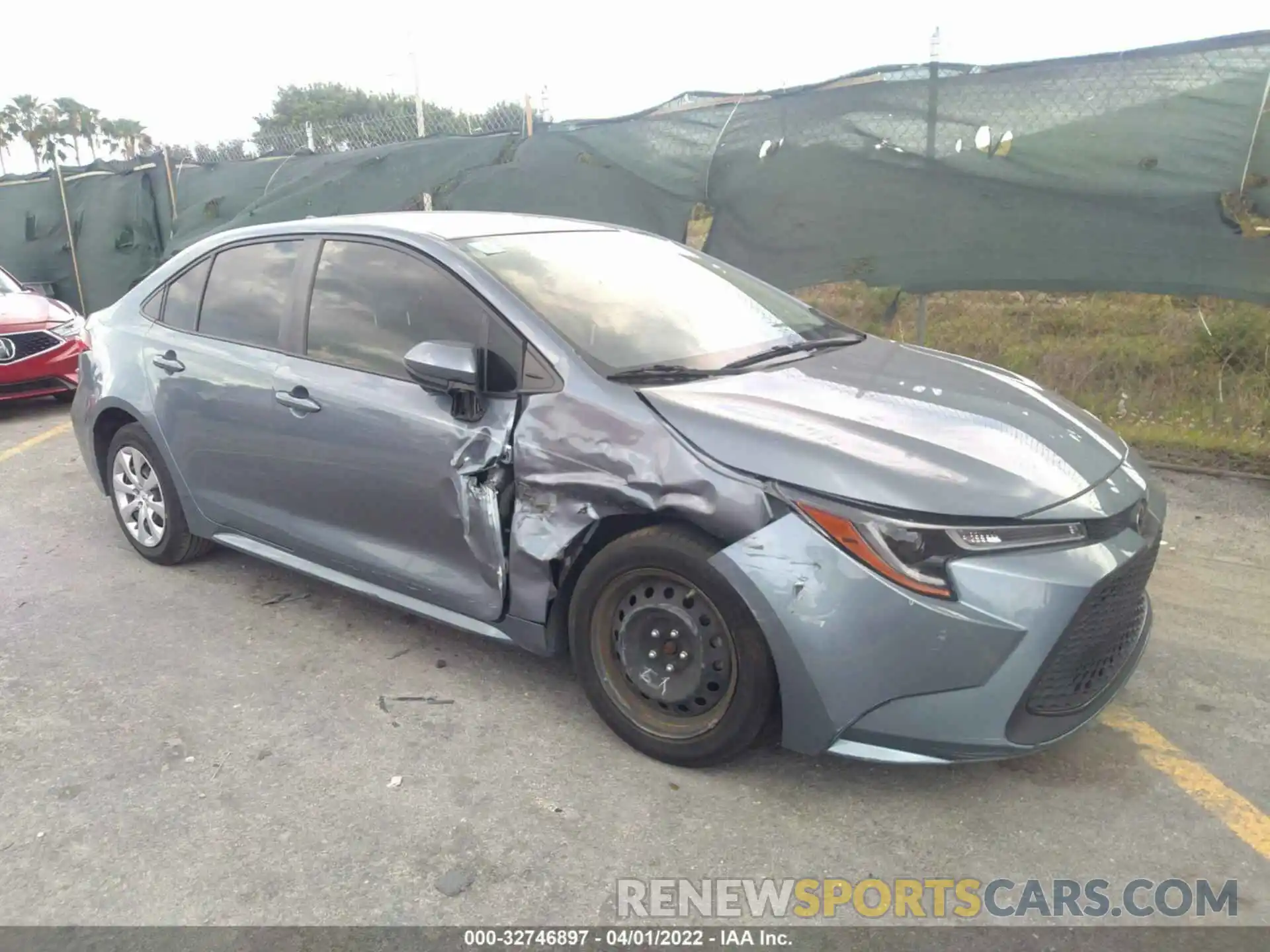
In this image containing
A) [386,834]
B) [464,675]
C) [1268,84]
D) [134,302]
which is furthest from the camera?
[1268,84]

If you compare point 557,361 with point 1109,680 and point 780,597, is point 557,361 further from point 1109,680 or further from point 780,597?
point 1109,680

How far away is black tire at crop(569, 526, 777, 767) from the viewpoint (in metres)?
2.61

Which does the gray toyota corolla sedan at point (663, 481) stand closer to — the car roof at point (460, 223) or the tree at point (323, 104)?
the car roof at point (460, 223)

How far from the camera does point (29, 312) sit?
26.1 feet

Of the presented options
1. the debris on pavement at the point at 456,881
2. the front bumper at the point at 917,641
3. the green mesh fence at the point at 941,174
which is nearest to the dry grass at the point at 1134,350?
the green mesh fence at the point at 941,174

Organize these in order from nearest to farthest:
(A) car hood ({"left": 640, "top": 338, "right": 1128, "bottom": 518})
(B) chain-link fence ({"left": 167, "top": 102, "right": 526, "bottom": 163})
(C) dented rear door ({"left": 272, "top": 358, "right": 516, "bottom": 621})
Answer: (A) car hood ({"left": 640, "top": 338, "right": 1128, "bottom": 518}) < (C) dented rear door ({"left": 272, "top": 358, "right": 516, "bottom": 621}) < (B) chain-link fence ({"left": 167, "top": 102, "right": 526, "bottom": 163})

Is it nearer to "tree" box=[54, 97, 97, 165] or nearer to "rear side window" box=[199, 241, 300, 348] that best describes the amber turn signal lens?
"rear side window" box=[199, 241, 300, 348]

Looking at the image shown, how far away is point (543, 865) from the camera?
247 cm

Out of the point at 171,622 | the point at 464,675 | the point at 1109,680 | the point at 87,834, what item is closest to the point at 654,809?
the point at 464,675

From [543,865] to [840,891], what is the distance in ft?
2.45

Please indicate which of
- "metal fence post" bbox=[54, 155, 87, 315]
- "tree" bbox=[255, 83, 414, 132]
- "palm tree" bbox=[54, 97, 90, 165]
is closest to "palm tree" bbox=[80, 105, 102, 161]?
"palm tree" bbox=[54, 97, 90, 165]

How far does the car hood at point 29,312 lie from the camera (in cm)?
773

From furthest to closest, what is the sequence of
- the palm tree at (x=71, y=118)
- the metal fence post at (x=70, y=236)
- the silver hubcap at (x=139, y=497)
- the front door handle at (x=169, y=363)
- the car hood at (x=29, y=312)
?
the palm tree at (x=71, y=118), the metal fence post at (x=70, y=236), the car hood at (x=29, y=312), the silver hubcap at (x=139, y=497), the front door handle at (x=169, y=363)

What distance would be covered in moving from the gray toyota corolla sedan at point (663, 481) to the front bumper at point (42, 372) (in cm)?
430
